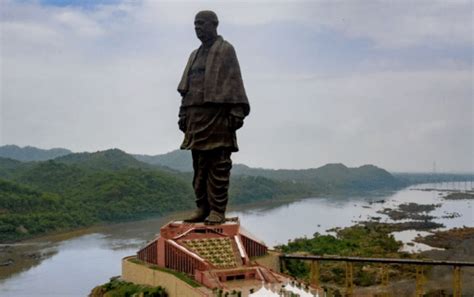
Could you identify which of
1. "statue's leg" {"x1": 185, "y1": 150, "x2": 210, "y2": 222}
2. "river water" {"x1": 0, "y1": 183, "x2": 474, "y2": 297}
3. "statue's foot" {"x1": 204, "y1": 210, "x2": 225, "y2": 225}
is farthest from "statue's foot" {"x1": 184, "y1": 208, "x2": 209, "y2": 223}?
"river water" {"x1": 0, "y1": 183, "x2": 474, "y2": 297}

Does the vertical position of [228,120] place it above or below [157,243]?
above

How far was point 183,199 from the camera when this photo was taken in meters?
46.2

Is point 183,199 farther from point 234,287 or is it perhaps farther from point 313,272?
point 234,287

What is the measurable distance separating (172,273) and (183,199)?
35.5 metres

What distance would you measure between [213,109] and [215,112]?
76mm

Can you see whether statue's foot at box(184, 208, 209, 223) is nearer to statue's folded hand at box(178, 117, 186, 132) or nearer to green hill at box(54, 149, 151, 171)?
statue's folded hand at box(178, 117, 186, 132)

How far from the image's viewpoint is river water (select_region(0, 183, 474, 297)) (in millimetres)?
20672

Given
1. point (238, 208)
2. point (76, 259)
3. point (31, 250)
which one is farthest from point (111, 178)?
point (76, 259)

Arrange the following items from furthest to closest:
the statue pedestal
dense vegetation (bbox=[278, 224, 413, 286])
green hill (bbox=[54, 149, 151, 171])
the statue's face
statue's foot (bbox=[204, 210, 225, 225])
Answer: green hill (bbox=[54, 149, 151, 171]) → dense vegetation (bbox=[278, 224, 413, 286]) → the statue's face → statue's foot (bbox=[204, 210, 225, 225]) → the statue pedestal

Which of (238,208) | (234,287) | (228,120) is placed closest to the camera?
(234,287)

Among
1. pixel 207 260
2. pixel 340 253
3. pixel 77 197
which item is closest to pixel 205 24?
pixel 207 260

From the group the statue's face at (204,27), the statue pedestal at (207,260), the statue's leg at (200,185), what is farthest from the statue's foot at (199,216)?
the statue's face at (204,27)

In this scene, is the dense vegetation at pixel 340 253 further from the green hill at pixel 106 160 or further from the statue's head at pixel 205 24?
the green hill at pixel 106 160

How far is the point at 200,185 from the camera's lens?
12398 millimetres
